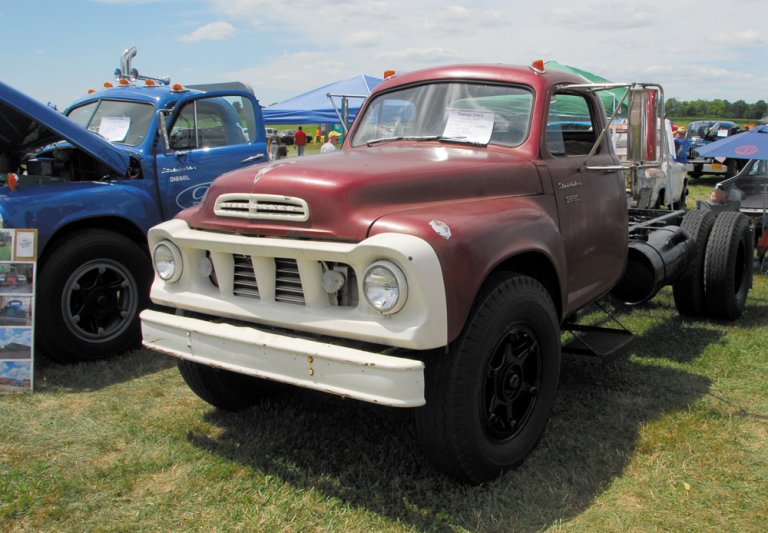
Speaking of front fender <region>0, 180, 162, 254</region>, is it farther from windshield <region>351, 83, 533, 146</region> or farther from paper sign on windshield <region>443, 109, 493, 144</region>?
paper sign on windshield <region>443, 109, 493, 144</region>

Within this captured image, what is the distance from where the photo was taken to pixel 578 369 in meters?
4.82

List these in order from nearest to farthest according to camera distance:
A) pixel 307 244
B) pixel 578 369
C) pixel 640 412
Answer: pixel 307 244 → pixel 640 412 → pixel 578 369

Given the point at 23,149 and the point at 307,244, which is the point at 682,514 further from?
the point at 23,149

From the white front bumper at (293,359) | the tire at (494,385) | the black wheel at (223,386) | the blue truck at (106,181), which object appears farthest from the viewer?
the blue truck at (106,181)

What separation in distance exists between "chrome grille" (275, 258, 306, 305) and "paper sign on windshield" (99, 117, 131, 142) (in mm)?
A: 3197

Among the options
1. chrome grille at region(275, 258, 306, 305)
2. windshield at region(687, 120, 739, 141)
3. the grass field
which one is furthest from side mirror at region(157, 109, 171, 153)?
windshield at region(687, 120, 739, 141)

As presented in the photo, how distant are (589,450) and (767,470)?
821 millimetres

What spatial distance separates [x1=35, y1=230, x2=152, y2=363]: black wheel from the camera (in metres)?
4.75

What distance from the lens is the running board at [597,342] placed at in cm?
403

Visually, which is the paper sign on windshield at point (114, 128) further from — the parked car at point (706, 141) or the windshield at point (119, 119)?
the parked car at point (706, 141)

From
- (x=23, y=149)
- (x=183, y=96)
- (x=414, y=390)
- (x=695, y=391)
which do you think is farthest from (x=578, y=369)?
(x=23, y=149)

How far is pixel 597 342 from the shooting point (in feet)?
13.9

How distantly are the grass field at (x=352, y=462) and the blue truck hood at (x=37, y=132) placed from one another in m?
1.55

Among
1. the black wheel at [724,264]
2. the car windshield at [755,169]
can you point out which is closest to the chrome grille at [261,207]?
the black wheel at [724,264]
